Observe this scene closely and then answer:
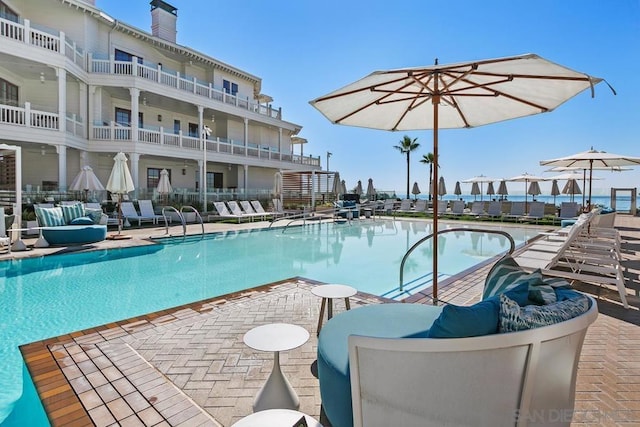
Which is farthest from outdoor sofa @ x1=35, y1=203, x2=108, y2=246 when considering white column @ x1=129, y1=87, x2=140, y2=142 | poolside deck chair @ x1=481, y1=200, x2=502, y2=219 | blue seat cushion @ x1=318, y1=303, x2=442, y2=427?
poolside deck chair @ x1=481, y1=200, x2=502, y2=219

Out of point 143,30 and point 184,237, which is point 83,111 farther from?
point 184,237

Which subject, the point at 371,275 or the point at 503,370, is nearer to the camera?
the point at 503,370

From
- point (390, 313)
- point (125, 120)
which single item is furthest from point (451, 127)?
point (125, 120)

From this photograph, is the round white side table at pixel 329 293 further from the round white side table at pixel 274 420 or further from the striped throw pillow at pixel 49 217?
the striped throw pillow at pixel 49 217

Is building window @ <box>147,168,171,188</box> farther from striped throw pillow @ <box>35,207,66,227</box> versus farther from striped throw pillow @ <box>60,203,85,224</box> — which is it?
striped throw pillow @ <box>35,207,66,227</box>

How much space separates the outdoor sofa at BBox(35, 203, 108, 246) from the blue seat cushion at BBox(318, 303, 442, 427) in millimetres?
8931

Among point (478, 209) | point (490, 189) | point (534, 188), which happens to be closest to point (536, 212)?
point (478, 209)

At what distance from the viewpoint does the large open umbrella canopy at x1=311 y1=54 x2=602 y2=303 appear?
2980 millimetres

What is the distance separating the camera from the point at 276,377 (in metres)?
2.34

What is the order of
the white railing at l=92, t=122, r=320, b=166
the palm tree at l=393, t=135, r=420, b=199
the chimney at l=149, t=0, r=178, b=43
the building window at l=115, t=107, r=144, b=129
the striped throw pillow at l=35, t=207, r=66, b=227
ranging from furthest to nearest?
1. the palm tree at l=393, t=135, r=420, b=199
2. the chimney at l=149, t=0, r=178, b=43
3. the building window at l=115, t=107, r=144, b=129
4. the white railing at l=92, t=122, r=320, b=166
5. the striped throw pillow at l=35, t=207, r=66, b=227

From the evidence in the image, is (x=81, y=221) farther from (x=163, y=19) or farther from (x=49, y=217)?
(x=163, y=19)

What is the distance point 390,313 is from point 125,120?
745 inches

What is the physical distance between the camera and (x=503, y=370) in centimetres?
147

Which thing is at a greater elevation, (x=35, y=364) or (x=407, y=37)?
(x=407, y=37)
